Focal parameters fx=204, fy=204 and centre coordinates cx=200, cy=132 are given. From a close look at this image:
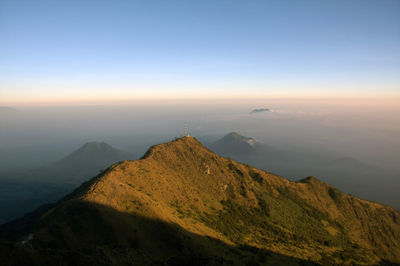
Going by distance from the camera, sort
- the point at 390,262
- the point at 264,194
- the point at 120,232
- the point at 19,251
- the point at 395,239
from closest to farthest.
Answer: the point at 19,251 < the point at 120,232 < the point at 390,262 < the point at 264,194 < the point at 395,239

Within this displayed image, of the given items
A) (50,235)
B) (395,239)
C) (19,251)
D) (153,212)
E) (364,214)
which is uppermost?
(19,251)

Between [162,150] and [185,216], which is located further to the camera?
[162,150]

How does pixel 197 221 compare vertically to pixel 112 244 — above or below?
below

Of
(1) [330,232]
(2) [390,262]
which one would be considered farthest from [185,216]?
(2) [390,262]

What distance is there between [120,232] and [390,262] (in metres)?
175

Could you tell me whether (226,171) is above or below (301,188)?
above

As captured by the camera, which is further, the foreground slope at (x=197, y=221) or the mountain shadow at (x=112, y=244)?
the foreground slope at (x=197, y=221)

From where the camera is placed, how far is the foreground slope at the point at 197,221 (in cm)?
5635

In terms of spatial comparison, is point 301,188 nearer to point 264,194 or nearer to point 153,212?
point 264,194

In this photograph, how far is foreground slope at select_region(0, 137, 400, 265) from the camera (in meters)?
56.3

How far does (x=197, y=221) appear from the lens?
96062mm

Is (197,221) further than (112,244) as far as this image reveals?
Yes

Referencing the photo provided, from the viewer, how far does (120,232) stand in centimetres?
6269

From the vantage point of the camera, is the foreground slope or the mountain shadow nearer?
the mountain shadow
